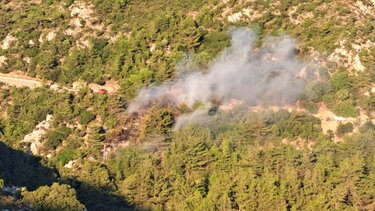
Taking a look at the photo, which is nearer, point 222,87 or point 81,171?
point 81,171

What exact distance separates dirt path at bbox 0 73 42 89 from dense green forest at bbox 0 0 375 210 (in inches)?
38.3

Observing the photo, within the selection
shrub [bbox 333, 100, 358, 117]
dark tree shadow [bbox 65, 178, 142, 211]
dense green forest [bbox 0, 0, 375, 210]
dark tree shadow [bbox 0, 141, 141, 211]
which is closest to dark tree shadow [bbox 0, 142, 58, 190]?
dark tree shadow [bbox 0, 141, 141, 211]

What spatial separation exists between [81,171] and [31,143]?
9.03m

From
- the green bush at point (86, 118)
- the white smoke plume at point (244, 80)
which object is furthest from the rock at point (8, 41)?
the white smoke plume at point (244, 80)

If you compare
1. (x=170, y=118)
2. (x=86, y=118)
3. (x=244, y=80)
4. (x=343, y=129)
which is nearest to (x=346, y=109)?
(x=343, y=129)

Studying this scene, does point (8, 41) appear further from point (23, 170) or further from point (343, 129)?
point (343, 129)

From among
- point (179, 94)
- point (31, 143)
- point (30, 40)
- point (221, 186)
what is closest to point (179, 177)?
point (221, 186)

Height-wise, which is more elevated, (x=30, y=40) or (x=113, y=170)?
(x=30, y=40)

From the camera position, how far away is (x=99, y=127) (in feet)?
214

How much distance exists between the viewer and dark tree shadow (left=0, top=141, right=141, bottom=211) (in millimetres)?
55438

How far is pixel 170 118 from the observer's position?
2549 inches

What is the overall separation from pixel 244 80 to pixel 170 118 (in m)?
10.5

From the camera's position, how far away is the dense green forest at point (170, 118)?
5488 centimetres

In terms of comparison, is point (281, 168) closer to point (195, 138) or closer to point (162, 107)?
point (195, 138)
